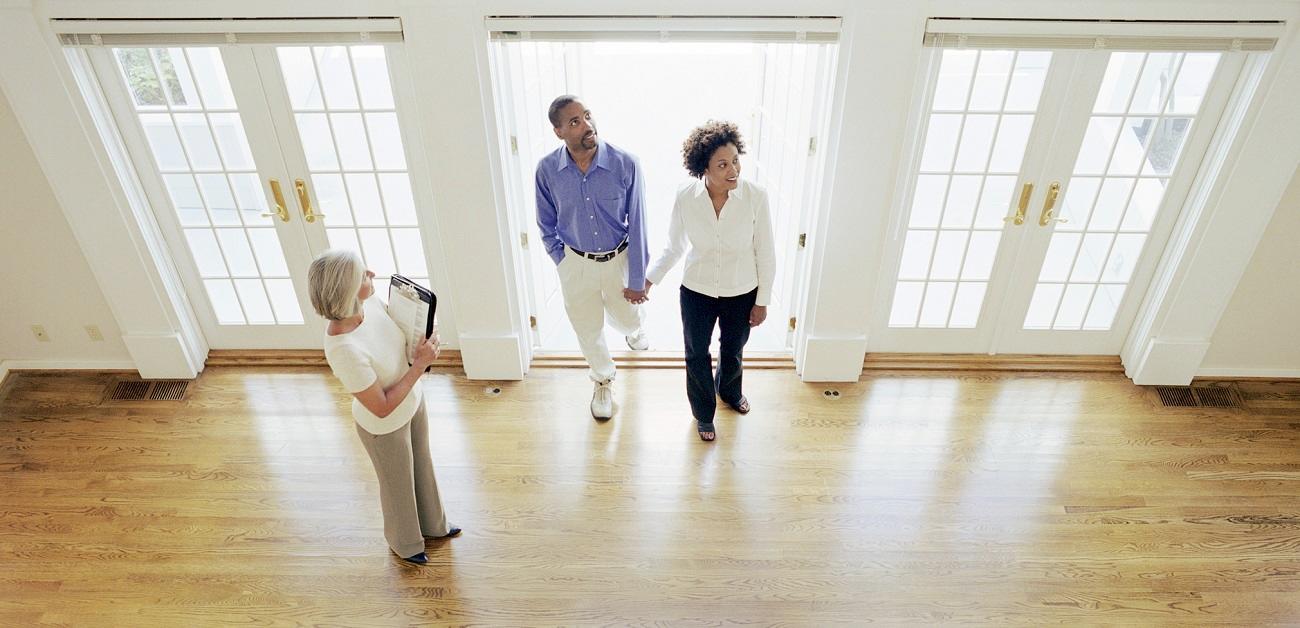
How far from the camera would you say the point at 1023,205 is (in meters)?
3.53

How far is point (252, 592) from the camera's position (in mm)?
2787

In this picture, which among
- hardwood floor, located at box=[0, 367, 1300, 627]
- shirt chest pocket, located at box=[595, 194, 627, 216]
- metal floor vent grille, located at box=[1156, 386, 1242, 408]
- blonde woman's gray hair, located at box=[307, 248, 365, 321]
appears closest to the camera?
blonde woman's gray hair, located at box=[307, 248, 365, 321]

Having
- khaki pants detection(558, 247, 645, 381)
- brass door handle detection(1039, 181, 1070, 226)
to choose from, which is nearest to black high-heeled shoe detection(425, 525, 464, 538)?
khaki pants detection(558, 247, 645, 381)

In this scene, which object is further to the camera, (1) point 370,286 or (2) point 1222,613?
(2) point 1222,613


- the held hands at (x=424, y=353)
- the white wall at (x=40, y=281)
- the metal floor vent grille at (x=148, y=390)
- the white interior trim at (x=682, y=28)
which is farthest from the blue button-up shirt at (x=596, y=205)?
the white wall at (x=40, y=281)

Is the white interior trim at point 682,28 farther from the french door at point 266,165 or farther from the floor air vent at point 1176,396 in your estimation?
the floor air vent at point 1176,396

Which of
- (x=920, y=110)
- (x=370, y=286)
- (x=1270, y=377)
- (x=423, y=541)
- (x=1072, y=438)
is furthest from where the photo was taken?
(x=1270, y=377)

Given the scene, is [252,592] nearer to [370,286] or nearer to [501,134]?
[370,286]

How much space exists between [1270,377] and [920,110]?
8.24ft

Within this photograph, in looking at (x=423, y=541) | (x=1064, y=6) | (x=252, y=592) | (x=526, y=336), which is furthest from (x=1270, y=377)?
(x=252, y=592)

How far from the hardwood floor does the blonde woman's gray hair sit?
129 centimetres

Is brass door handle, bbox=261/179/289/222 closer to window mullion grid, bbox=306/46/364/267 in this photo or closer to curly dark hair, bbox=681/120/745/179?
window mullion grid, bbox=306/46/364/267

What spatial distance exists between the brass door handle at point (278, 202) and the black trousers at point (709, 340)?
1.99 m

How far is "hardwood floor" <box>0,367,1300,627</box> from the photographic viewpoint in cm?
275
